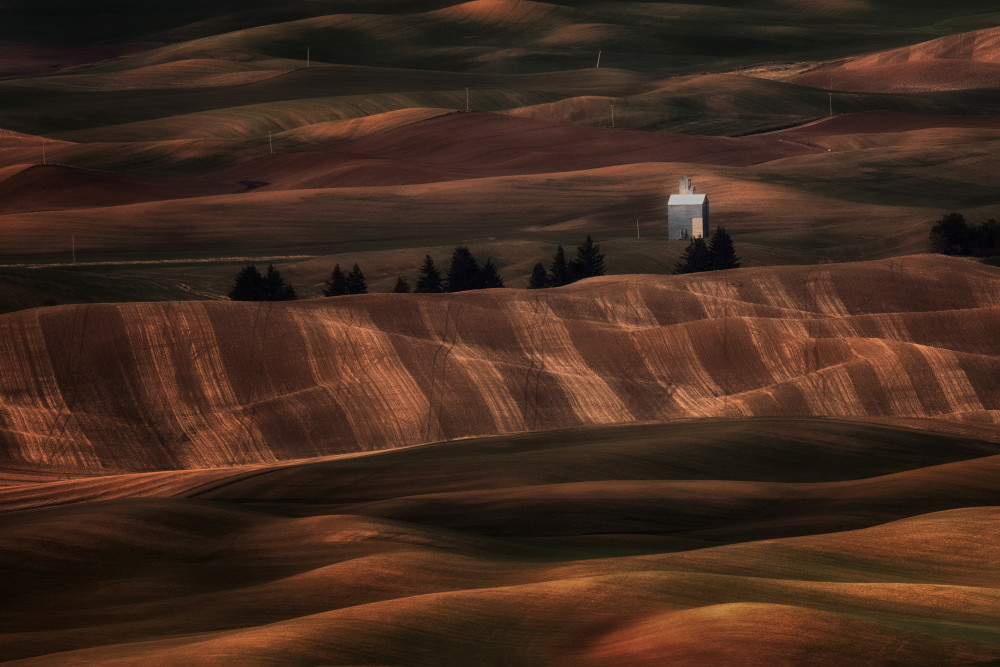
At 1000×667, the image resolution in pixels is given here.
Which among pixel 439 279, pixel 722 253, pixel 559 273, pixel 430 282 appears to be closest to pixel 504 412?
pixel 430 282

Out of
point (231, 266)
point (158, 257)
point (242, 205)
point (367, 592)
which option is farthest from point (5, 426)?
point (242, 205)

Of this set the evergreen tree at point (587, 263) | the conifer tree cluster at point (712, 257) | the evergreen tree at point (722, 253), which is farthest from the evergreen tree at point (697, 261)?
the evergreen tree at point (587, 263)

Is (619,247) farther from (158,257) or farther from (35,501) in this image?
(35,501)

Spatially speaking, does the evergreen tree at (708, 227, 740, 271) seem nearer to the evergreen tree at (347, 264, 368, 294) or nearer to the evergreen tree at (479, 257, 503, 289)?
the evergreen tree at (479, 257, 503, 289)

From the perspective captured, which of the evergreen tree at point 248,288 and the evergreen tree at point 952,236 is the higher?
the evergreen tree at point 952,236

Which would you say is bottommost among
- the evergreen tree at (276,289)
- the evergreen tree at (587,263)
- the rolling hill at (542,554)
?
the rolling hill at (542,554)

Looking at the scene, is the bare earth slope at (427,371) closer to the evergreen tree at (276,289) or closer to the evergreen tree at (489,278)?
the evergreen tree at (489,278)

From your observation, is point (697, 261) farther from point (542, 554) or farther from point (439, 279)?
point (542, 554)
